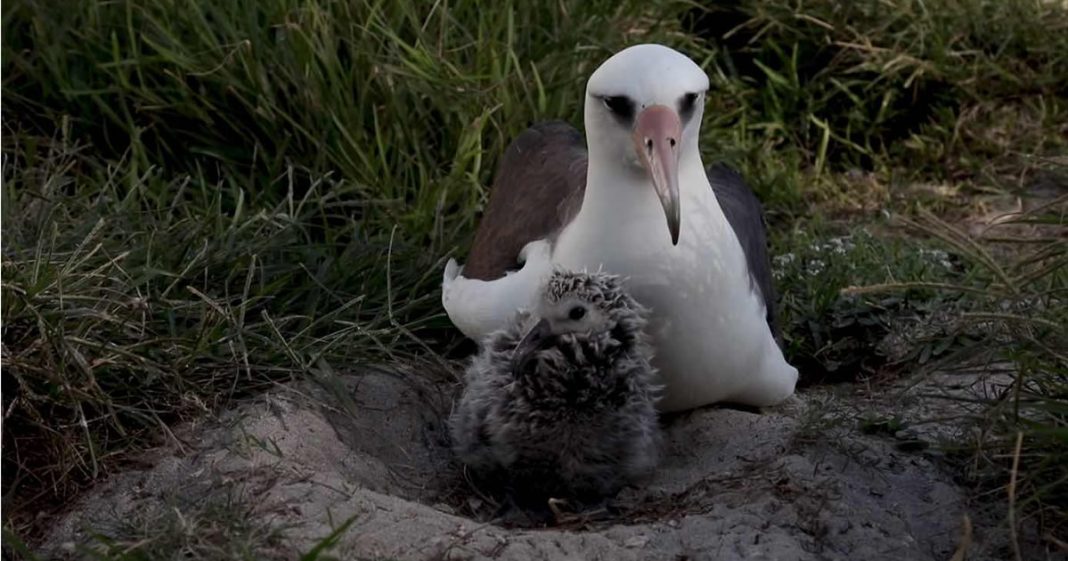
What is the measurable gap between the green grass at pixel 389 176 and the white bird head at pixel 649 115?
0.54m

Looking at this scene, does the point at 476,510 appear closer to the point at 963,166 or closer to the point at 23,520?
the point at 23,520

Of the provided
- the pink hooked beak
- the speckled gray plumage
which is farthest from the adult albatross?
the speckled gray plumage

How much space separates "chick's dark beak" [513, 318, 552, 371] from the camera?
12.7 feet

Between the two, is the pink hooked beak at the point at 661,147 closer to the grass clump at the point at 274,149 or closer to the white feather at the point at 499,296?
the white feather at the point at 499,296

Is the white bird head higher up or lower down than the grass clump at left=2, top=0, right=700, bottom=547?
higher up

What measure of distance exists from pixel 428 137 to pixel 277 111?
47 centimetres

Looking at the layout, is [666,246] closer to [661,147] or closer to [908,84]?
[661,147]

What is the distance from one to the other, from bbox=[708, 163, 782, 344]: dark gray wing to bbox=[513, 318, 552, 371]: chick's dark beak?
628mm

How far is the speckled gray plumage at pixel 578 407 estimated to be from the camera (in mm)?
3873

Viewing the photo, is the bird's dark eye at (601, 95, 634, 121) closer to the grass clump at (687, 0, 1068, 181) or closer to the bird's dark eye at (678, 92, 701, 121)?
the bird's dark eye at (678, 92, 701, 121)

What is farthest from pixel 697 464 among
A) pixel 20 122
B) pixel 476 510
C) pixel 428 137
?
pixel 20 122

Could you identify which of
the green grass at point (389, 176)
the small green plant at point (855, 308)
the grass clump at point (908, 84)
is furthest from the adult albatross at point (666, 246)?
the grass clump at point (908, 84)

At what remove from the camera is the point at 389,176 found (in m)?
5.19

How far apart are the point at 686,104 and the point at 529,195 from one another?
74 centimetres
